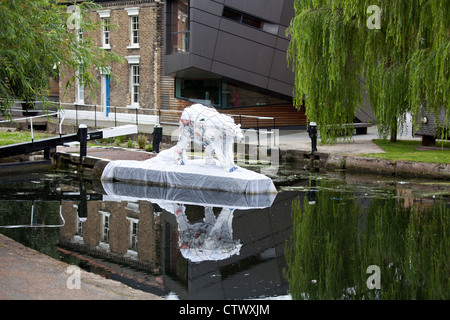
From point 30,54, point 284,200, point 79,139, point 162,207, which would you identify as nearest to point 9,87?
point 30,54

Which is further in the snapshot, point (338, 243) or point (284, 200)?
point (284, 200)

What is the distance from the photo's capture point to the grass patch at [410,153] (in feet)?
63.3

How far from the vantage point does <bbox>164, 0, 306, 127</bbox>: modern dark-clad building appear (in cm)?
2834

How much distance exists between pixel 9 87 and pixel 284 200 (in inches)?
265

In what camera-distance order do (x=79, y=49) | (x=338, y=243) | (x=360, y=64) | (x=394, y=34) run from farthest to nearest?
(x=360, y=64) → (x=394, y=34) → (x=79, y=49) → (x=338, y=243)

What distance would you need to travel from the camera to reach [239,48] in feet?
94.4

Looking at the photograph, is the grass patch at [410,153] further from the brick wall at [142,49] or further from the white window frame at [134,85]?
the white window frame at [134,85]

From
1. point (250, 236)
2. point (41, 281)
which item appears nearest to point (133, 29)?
point (250, 236)

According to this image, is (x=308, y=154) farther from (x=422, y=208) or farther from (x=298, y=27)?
(x=422, y=208)

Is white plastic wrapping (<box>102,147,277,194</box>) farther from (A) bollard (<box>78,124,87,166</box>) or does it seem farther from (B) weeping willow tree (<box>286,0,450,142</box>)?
(B) weeping willow tree (<box>286,0,450,142</box>)

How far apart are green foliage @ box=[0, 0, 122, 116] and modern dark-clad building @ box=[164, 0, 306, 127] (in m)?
15.5

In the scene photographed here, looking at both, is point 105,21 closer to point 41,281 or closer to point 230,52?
point 230,52

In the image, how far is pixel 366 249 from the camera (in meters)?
10.8

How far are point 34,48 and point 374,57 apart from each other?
12596 millimetres
